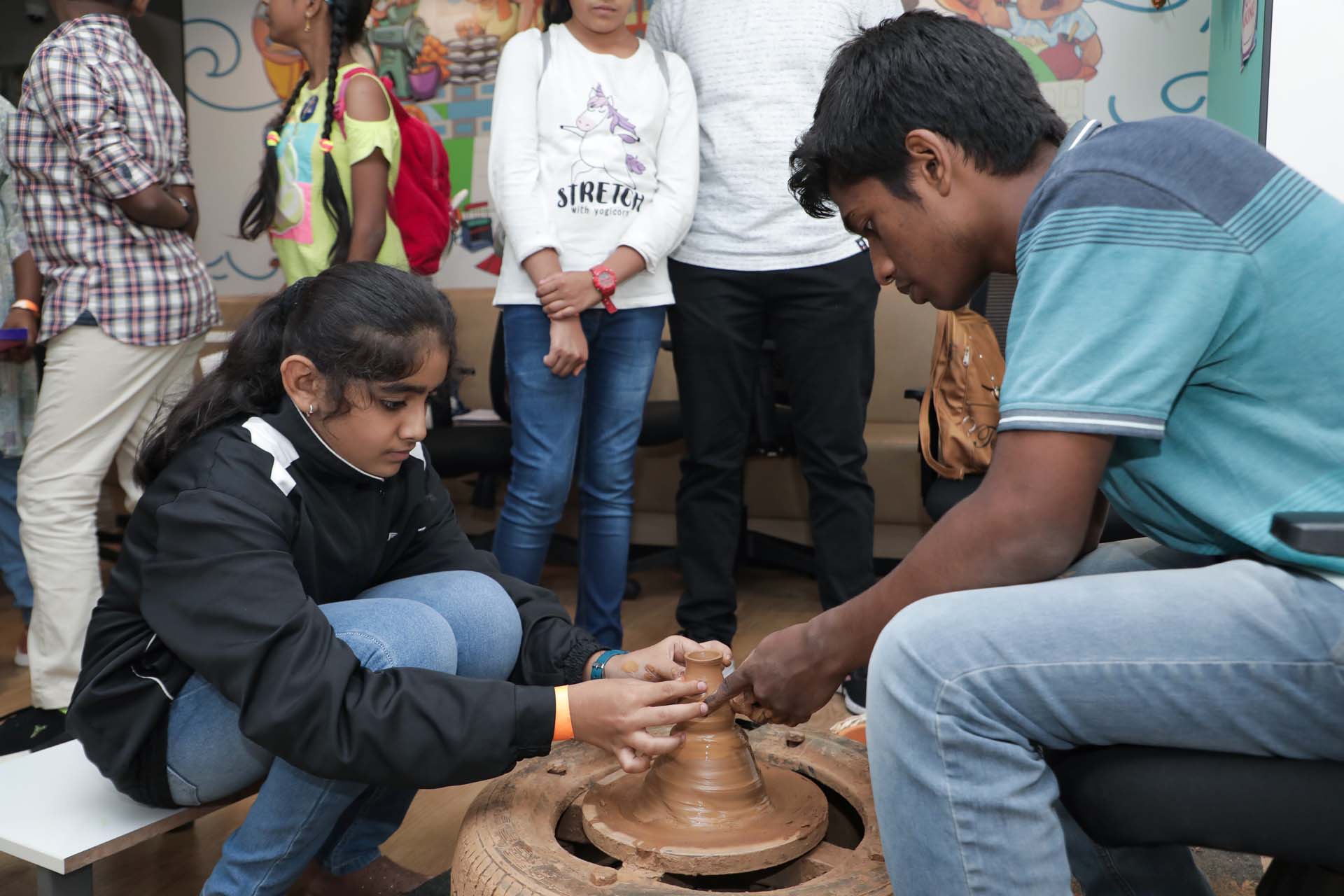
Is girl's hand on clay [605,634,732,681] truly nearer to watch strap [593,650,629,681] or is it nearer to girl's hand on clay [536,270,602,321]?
watch strap [593,650,629,681]

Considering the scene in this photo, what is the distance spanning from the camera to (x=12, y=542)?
2764 millimetres

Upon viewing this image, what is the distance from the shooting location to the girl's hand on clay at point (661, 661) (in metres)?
1.40

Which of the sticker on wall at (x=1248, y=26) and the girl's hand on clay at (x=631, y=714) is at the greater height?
the sticker on wall at (x=1248, y=26)

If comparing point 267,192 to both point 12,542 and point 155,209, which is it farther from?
point 12,542

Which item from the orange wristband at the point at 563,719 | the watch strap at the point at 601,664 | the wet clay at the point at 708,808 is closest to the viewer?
the wet clay at the point at 708,808

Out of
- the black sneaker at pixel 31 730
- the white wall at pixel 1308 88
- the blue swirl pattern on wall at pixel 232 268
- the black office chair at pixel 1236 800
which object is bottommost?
the black sneaker at pixel 31 730

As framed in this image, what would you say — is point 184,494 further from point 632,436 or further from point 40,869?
point 632,436

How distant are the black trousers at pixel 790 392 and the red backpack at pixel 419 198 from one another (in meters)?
0.59

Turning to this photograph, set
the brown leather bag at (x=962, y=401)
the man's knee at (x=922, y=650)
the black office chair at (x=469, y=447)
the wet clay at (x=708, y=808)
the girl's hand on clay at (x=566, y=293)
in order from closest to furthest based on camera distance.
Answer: the man's knee at (x=922, y=650)
the wet clay at (x=708, y=808)
the girl's hand on clay at (x=566, y=293)
the brown leather bag at (x=962, y=401)
the black office chair at (x=469, y=447)

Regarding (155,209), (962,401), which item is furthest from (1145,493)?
(155,209)

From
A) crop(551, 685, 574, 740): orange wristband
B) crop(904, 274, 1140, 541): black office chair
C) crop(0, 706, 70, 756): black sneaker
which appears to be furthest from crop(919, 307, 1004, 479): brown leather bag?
crop(0, 706, 70, 756): black sneaker

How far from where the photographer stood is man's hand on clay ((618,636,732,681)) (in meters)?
1.40

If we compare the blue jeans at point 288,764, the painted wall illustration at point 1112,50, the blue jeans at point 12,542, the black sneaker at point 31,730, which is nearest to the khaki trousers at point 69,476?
the black sneaker at point 31,730

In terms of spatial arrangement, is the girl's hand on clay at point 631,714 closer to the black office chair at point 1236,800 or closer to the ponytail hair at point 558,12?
the black office chair at point 1236,800
